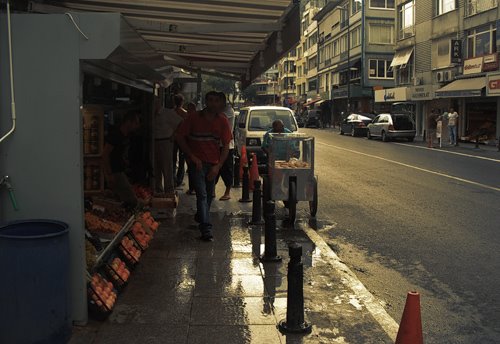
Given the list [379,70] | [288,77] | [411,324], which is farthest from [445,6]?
[288,77]

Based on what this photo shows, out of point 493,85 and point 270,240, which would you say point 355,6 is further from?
point 270,240

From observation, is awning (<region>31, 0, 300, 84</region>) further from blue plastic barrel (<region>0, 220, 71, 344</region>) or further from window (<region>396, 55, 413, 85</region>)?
window (<region>396, 55, 413, 85</region>)

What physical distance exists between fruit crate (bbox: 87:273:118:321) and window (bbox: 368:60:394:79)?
51.0m

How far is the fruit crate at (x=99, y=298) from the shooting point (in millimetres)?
4348

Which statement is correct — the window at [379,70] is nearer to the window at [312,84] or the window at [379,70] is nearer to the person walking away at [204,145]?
the window at [312,84]

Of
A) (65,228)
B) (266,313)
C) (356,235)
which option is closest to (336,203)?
(356,235)

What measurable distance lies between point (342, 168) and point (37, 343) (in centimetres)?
1394

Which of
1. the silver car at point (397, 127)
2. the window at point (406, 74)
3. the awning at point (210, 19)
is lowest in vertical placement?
the silver car at point (397, 127)

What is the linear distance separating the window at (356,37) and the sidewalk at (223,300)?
4952 centimetres

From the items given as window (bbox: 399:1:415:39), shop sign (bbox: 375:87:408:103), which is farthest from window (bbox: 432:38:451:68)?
window (bbox: 399:1:415:39)

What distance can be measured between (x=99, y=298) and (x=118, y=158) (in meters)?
2.87

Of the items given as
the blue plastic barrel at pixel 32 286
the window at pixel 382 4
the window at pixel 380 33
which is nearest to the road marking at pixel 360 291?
the blue plastic barrel at pixel 32 286

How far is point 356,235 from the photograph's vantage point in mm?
8156

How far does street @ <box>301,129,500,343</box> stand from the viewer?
5.08 meters
